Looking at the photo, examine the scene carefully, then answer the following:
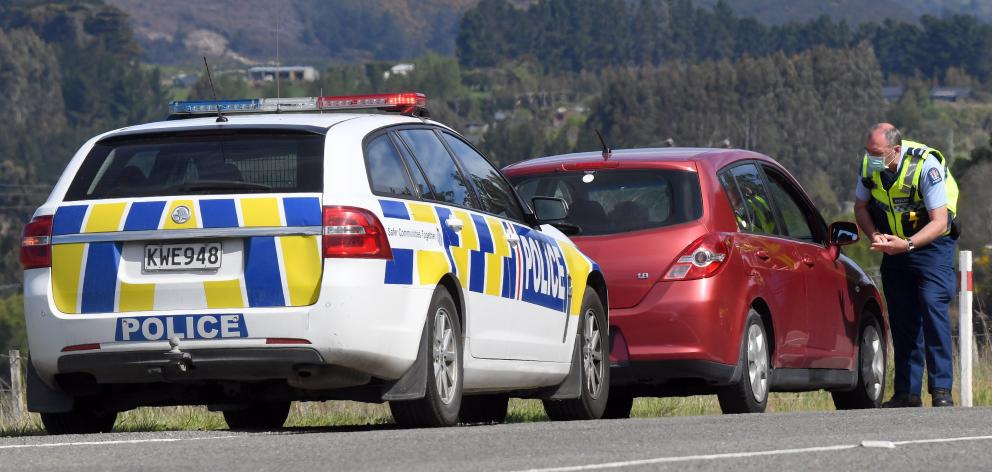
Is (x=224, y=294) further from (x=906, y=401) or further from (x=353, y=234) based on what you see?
(x=906, y=401)

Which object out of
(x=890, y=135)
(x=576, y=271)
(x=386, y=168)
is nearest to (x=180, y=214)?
(x=386, y=168)

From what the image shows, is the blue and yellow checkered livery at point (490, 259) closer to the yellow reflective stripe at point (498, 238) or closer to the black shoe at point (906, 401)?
the yellow reflective stripe at point (498, 238)

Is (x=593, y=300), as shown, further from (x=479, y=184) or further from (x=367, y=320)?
(x=367, y=320)

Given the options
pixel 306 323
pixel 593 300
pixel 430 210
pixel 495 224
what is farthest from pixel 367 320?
pixel 593 300

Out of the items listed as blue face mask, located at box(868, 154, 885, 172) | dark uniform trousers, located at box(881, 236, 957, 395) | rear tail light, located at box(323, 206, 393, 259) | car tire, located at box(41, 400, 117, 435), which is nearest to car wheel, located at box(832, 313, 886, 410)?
dark uniform trousers, located at box(881, 236, 957, 395)

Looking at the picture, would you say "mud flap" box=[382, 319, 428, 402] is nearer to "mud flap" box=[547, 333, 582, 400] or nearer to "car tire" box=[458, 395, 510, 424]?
"mud flap" box=[547, 333, 582, 400]

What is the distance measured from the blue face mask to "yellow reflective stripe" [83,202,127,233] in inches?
210

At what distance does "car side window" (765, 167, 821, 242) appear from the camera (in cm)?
1122

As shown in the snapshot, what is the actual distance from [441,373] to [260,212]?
42.3 inches

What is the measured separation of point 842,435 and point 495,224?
6.84 ft

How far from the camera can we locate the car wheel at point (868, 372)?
39.1 feet

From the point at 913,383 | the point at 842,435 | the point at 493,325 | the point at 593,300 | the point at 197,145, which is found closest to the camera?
the point at 842,435

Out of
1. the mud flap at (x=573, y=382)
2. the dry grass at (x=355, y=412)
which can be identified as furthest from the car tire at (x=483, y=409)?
the mud flap at (x=573, y=382)

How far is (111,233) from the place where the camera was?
24.4 ft
